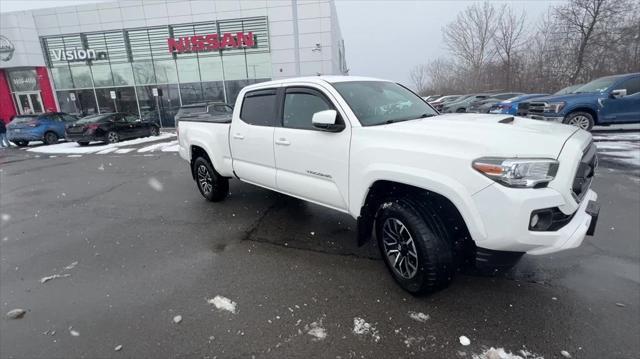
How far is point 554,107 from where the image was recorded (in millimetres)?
10250

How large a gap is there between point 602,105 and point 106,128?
19382 mm

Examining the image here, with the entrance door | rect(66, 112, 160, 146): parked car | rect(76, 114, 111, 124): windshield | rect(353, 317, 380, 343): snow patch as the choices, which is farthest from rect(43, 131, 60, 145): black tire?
rect(353, 317, 380, 343): snow patch

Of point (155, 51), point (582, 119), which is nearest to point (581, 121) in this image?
point (582, 119)

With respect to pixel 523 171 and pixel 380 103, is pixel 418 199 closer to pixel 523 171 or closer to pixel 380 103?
pixel 523 171

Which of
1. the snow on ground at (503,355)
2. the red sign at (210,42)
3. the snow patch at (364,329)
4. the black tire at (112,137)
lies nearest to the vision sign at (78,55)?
the red sign at (210,42)

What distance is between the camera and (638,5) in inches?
941

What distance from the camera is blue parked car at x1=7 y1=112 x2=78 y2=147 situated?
16.6m

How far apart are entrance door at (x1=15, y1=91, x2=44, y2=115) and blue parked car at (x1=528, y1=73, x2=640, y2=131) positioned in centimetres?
3285

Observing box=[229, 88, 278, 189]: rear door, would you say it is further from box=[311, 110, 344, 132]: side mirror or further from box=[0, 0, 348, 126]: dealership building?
box=[0, 0, 348, 126]: dealership building

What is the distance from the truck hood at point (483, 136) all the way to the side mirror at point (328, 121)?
0.32 m

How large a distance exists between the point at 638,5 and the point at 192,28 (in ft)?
106

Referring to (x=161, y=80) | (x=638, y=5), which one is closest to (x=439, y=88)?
(x=638, y=5)

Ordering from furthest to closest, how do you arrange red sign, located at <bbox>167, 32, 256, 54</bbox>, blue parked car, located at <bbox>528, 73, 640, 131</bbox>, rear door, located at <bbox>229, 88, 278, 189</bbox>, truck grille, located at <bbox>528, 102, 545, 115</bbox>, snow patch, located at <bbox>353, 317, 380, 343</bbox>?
red sign, located at <bbox>167, 32, 256, 54</bbox> → truck grille, located at <bbox>528, 102, 545, 115</bbox> → blue parked car, located at <bbox>528, 73, 640, 131</bbox> → rear door, located at <bbox>229, 88, 278, 189</bbox> → snow patch, located at <bbox>353, 317, 380, 343</bbox>

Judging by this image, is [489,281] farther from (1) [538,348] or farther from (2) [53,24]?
(2) [53,24]
